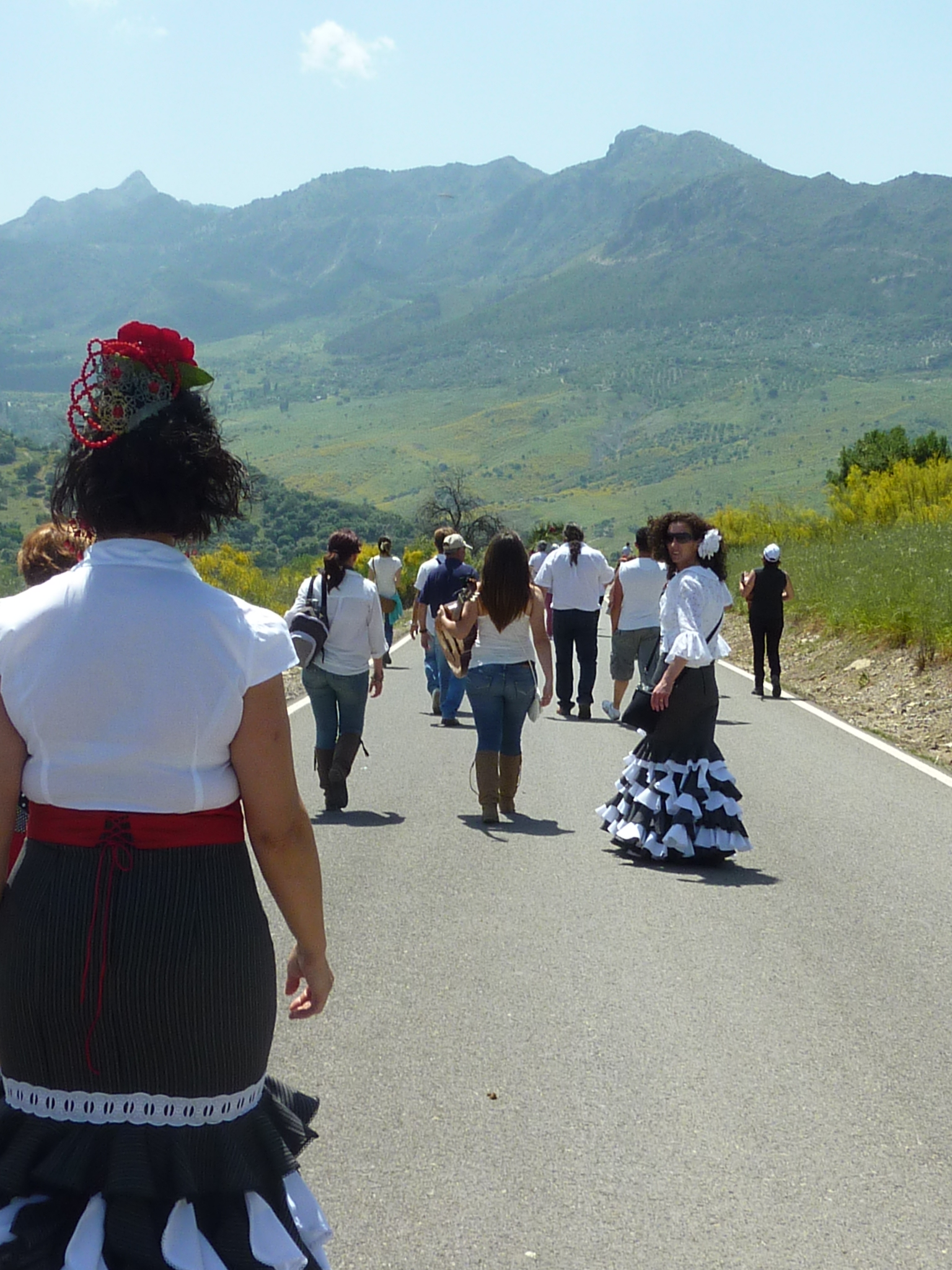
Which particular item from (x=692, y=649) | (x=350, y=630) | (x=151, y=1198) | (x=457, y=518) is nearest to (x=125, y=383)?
(x=151, y=1198)

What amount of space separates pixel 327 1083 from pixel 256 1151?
2222 millimetres

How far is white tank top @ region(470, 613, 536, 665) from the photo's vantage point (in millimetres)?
10266

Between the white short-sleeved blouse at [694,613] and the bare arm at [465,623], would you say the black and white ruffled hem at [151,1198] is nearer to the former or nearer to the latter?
the white short-sleeved blouse at [694,613]

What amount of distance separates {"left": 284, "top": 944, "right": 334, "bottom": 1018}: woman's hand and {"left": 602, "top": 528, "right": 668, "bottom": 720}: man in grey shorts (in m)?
12.8

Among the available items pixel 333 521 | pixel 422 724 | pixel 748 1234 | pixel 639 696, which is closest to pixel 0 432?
pixel 333 521

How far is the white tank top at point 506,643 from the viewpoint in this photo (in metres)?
10.3

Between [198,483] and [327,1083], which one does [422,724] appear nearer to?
[327,1083]

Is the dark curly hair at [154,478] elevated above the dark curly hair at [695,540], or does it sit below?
above

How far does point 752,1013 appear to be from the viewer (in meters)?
5.75

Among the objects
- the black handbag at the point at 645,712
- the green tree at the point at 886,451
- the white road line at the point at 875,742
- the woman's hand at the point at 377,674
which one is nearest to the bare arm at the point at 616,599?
the white road line at the point at 875,742

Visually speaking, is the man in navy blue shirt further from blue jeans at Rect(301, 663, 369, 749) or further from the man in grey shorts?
blue jeans at Rect(301, 663, 369, 749)

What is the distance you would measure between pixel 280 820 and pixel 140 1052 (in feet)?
1.64

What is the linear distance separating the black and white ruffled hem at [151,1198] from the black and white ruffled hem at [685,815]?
6.08m

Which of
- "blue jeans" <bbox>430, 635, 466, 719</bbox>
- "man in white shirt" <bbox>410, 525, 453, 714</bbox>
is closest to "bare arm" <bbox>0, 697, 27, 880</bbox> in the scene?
"blue jeans" <bbox>430, 635, 466, 719</bbox>
